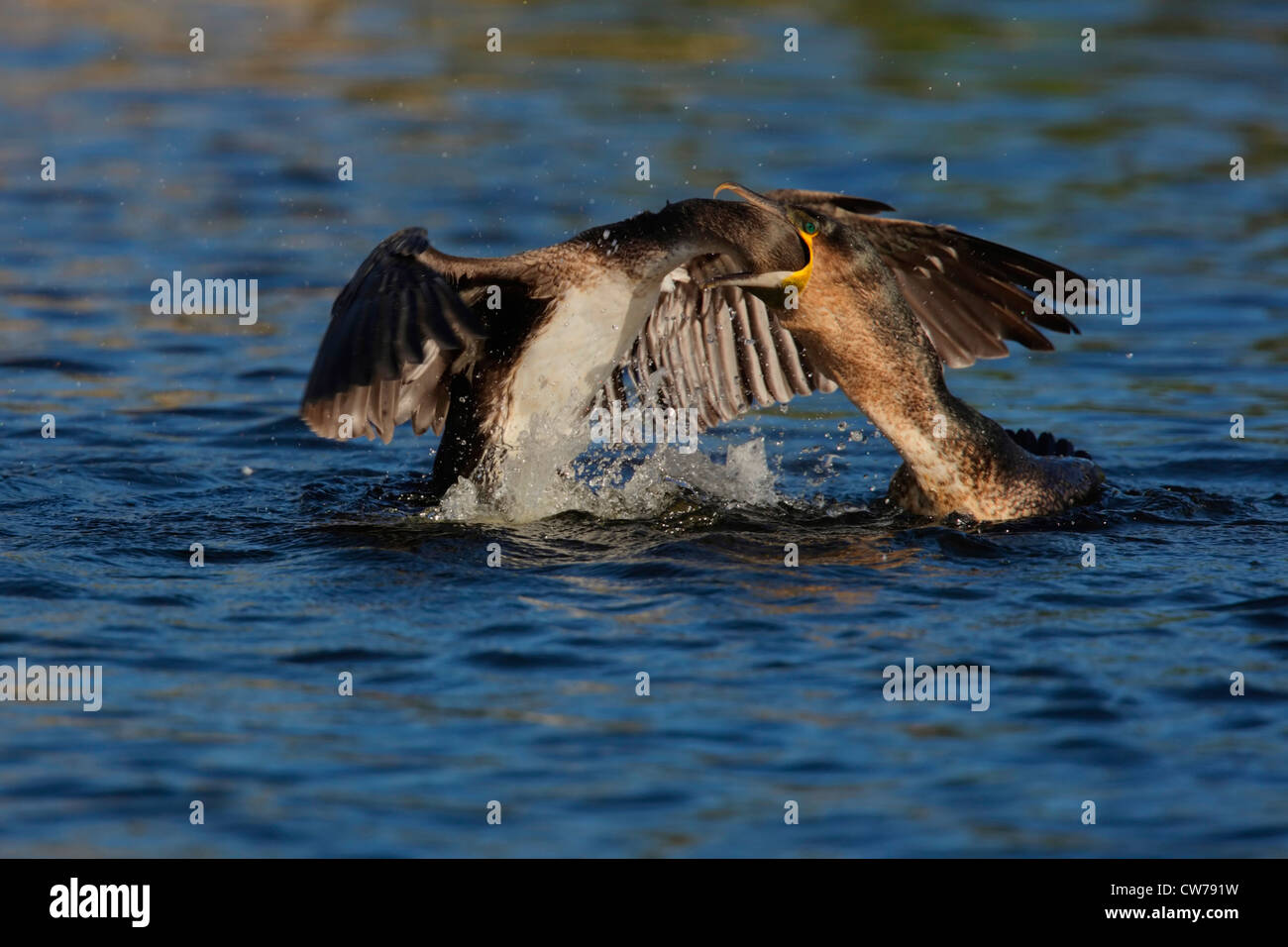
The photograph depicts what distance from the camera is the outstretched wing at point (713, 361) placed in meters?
8.20

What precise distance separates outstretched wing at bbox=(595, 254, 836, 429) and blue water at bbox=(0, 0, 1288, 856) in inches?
18.9

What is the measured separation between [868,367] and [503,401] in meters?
1.49

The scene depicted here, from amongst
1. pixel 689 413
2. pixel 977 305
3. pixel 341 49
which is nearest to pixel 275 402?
pixel 689 413

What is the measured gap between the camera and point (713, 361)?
327 inches

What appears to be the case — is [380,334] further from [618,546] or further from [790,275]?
[790,275]

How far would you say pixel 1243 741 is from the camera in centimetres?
505

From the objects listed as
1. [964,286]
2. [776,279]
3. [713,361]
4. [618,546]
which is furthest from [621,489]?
[964,286]

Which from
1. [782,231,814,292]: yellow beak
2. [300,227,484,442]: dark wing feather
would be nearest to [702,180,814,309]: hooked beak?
[782,231,814,292]: yellow beak

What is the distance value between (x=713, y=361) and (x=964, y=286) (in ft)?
3.91

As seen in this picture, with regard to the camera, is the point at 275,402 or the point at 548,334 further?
the point at 275,402

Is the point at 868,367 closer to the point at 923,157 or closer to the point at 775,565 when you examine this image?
the point at 775,565
